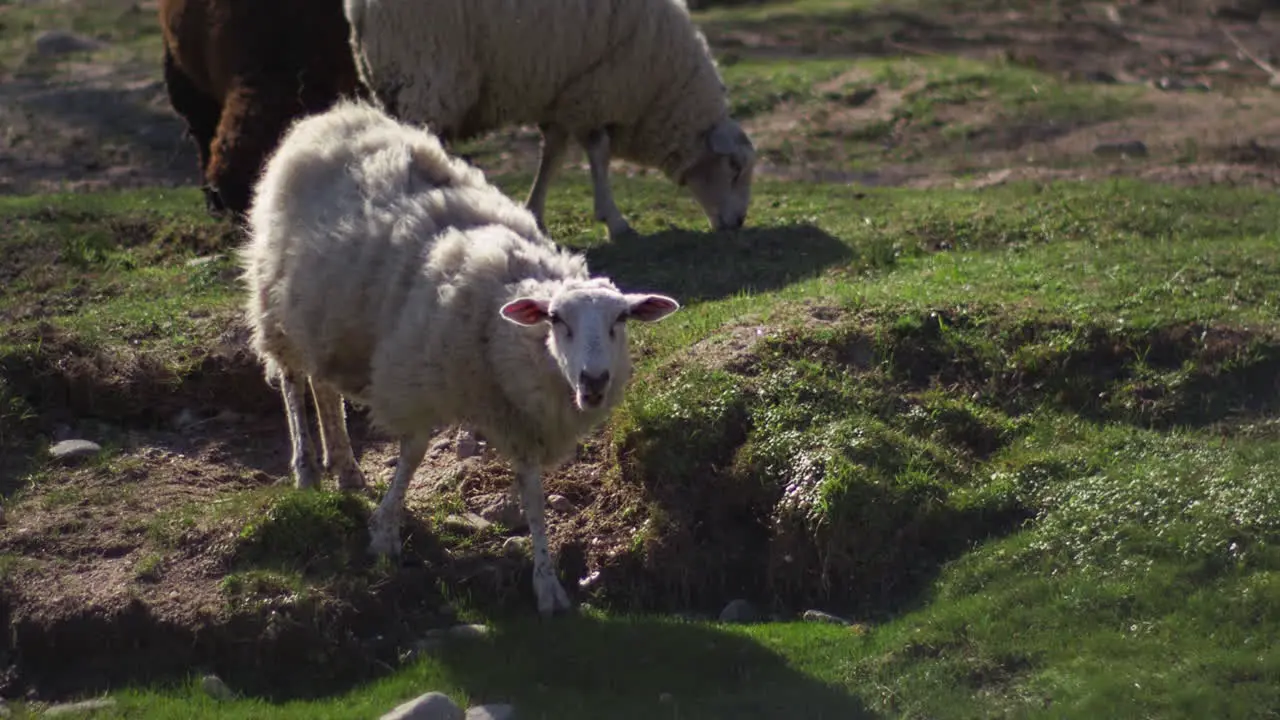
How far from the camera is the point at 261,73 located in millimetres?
12094

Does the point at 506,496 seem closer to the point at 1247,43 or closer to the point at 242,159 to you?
the point at 242,159

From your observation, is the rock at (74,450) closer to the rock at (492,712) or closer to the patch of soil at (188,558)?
the patch of soil at (188,558)

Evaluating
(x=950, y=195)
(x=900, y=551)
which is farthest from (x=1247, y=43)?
(x=900, y=551)

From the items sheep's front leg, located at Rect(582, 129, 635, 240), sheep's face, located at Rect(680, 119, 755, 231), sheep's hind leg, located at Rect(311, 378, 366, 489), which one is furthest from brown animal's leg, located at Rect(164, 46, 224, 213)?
sheep's hind leg, located at Rect(311, 378, 366, 489)

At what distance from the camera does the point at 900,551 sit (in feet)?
23.7

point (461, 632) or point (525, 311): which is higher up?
point (525, 311)

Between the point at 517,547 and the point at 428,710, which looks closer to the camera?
the point at 428,710

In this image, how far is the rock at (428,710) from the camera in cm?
604

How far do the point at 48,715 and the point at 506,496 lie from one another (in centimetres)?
252

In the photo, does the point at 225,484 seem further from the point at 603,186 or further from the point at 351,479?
the point at 603,186

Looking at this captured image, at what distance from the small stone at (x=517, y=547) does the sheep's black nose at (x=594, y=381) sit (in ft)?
4.67

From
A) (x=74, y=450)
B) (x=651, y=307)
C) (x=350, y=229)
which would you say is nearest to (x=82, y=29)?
(x=74, y=450)

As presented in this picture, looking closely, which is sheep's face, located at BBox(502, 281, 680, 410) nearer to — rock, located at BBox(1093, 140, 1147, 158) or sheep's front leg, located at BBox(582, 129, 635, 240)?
sheep's front leg, located at BBox(582, 129, 635, 240)

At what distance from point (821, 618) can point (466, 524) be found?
1935 millimetres
